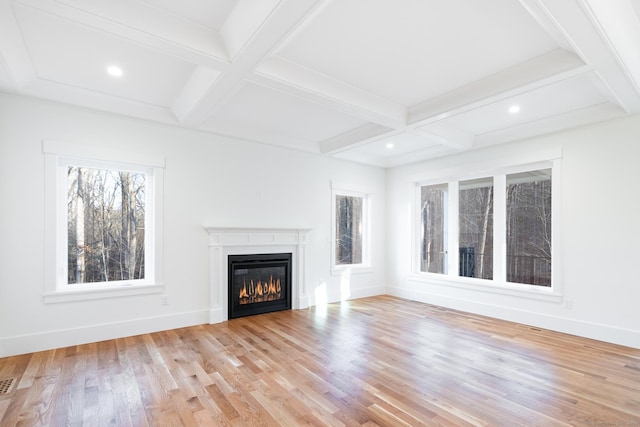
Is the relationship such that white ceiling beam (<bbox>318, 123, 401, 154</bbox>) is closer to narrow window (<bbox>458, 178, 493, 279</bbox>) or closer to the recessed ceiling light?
narrow window (<bbox>458, 178, 493, 279</bbox>)

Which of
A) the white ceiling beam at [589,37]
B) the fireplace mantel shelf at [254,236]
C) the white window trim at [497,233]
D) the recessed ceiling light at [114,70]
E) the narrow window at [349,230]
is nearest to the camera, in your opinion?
the white ceiling beam at [589,37]

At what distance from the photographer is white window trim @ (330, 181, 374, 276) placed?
19.4ft

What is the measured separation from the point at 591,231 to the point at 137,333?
575 cm

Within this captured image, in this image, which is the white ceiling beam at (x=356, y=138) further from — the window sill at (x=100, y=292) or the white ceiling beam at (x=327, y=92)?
the window sill at (x=100, y=292)

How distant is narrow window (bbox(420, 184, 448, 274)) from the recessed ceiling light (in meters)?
5.08

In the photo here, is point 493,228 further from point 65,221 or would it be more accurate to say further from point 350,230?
point 65,221

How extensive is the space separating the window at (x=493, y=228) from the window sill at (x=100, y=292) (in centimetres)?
455

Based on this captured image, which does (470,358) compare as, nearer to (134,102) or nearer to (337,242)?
(337,242)

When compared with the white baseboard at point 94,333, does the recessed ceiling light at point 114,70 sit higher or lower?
higher

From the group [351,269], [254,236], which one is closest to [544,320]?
[351,269]

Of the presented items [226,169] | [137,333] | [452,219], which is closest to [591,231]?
[452,219]

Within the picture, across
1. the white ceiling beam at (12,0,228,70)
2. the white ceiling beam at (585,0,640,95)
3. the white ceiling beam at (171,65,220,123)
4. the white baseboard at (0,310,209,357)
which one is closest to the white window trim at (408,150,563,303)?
the white ceiling beam at (585,0,640,95)

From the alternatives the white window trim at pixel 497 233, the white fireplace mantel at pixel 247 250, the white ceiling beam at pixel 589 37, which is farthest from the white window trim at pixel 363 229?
the white ceiling beam at pixel 589 37

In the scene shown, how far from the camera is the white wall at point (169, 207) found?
3328 millimetres
